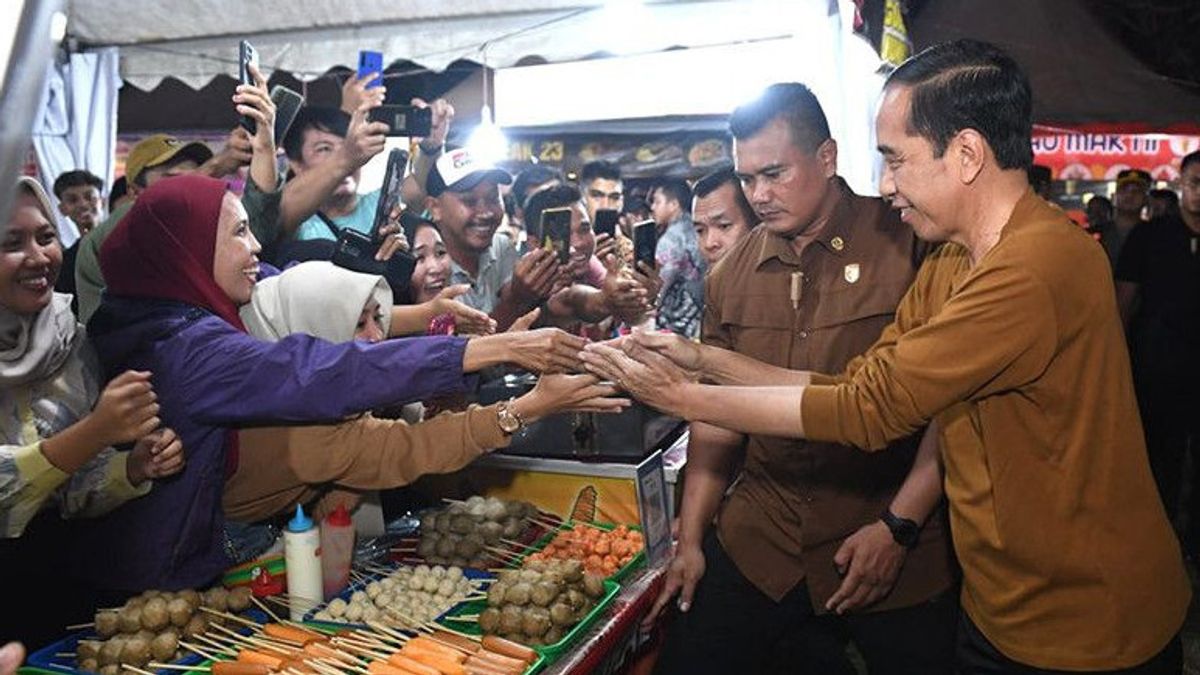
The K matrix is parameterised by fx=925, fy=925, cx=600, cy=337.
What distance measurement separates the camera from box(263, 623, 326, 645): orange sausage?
2369 millimetres

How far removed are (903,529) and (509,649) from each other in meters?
1.20

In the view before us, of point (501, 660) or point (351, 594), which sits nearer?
point (501, 660)

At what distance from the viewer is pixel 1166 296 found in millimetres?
5875

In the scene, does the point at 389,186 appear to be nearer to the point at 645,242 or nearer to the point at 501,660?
the point at 645,242

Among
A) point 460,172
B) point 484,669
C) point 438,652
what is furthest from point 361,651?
point 460,172

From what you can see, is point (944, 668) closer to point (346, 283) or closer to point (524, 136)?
point (346, 283)

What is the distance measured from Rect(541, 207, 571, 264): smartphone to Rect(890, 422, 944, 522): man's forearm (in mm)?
1871

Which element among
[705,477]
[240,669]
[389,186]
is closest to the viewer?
[240,669]

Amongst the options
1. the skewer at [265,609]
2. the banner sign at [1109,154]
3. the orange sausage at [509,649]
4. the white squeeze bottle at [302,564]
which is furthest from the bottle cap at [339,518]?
the banner sign at [1109,154]

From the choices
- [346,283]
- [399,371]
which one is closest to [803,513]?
[399,371]

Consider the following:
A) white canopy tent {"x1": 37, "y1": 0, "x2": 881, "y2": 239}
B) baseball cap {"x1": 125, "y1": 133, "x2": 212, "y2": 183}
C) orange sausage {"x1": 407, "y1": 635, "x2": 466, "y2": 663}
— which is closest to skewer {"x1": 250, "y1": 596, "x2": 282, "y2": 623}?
orange sausage {"x1": 407, "y1": 635, "x2": 466, "y2": 663}

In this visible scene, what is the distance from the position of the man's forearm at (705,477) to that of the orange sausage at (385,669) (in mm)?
1165

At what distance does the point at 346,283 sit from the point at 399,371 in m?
0.46

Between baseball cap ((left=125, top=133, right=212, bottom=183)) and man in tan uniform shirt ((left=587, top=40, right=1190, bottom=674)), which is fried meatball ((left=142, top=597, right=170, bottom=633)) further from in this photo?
baseball cap ((left=125, top=133, right=212, bottom=183))
